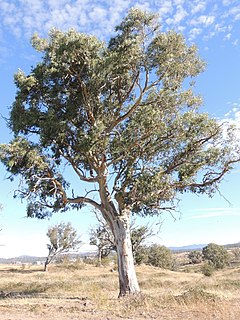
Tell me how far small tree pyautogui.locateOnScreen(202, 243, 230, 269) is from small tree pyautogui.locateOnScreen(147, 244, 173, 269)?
8.29 meters

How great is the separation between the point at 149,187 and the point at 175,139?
309 cm

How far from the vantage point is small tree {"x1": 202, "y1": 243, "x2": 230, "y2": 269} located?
7144 centimetres

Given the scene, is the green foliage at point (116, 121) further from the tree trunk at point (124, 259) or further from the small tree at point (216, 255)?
the small tree at point (216, 255)

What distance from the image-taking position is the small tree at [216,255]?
71.4 metres

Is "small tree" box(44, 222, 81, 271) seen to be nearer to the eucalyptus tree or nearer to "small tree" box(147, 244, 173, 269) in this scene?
"small tree" box(147, 244, 173, 269)

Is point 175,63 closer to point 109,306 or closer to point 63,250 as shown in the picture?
point 109,306

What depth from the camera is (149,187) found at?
17.1m

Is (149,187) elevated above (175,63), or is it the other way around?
(175,63)

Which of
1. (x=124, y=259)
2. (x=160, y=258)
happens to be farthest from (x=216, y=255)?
(x=124, y=259)

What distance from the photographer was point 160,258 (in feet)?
224

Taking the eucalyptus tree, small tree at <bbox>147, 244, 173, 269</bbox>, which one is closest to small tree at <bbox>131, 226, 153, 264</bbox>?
small tree at <bbox>147, 244, 173, 269</bbox>

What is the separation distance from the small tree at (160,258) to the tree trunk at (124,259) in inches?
2029

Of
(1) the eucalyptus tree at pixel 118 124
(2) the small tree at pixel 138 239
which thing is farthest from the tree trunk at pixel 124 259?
(2) the small tree at pixel 138 239

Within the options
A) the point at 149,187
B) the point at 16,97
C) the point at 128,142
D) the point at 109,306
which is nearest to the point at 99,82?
the point at 128,142
